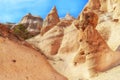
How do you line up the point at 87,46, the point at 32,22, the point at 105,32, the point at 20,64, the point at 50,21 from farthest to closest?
1. the point at 32,22
2. the point at 50,21
3. the point at 105,32
4. the point at 87,46
5. the point at 20,64

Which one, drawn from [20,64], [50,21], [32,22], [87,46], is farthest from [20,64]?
[32,22]

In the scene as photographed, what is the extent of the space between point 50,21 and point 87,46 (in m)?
26.6

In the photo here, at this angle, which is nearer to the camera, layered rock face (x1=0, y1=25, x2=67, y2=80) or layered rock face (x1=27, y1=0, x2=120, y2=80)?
layered rock face (x1=0, y1=25, x2=67, y2=80)

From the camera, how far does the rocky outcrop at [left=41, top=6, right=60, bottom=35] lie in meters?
48.0

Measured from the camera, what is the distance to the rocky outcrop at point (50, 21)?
157 ft

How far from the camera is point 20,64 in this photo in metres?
20.9

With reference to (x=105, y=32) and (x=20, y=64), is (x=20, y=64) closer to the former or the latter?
(x=20, y=64)

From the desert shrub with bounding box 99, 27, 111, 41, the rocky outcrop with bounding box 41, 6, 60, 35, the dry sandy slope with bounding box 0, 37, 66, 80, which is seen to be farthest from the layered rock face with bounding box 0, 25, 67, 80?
the rocky outcrop with bounding box 41, 6, 60, 35

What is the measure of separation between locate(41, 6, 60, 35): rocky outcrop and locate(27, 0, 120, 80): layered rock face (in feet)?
16.3

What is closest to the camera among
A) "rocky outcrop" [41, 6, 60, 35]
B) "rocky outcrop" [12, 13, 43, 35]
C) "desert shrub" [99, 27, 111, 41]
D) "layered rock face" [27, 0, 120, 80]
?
"layered rock face" [27, 0, 120, 80]

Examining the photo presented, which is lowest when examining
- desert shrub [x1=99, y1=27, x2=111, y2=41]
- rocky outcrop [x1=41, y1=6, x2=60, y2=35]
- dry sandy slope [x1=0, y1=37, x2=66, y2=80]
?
dry sandy slope [x1=0, y1=37, x2=66, y2=80]

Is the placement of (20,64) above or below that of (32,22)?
below

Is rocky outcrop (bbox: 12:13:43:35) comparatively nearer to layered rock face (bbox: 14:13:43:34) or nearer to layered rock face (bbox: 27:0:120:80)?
layered rock face (bbox: 14:13:43:34)

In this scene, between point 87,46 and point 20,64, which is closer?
point 20,64
